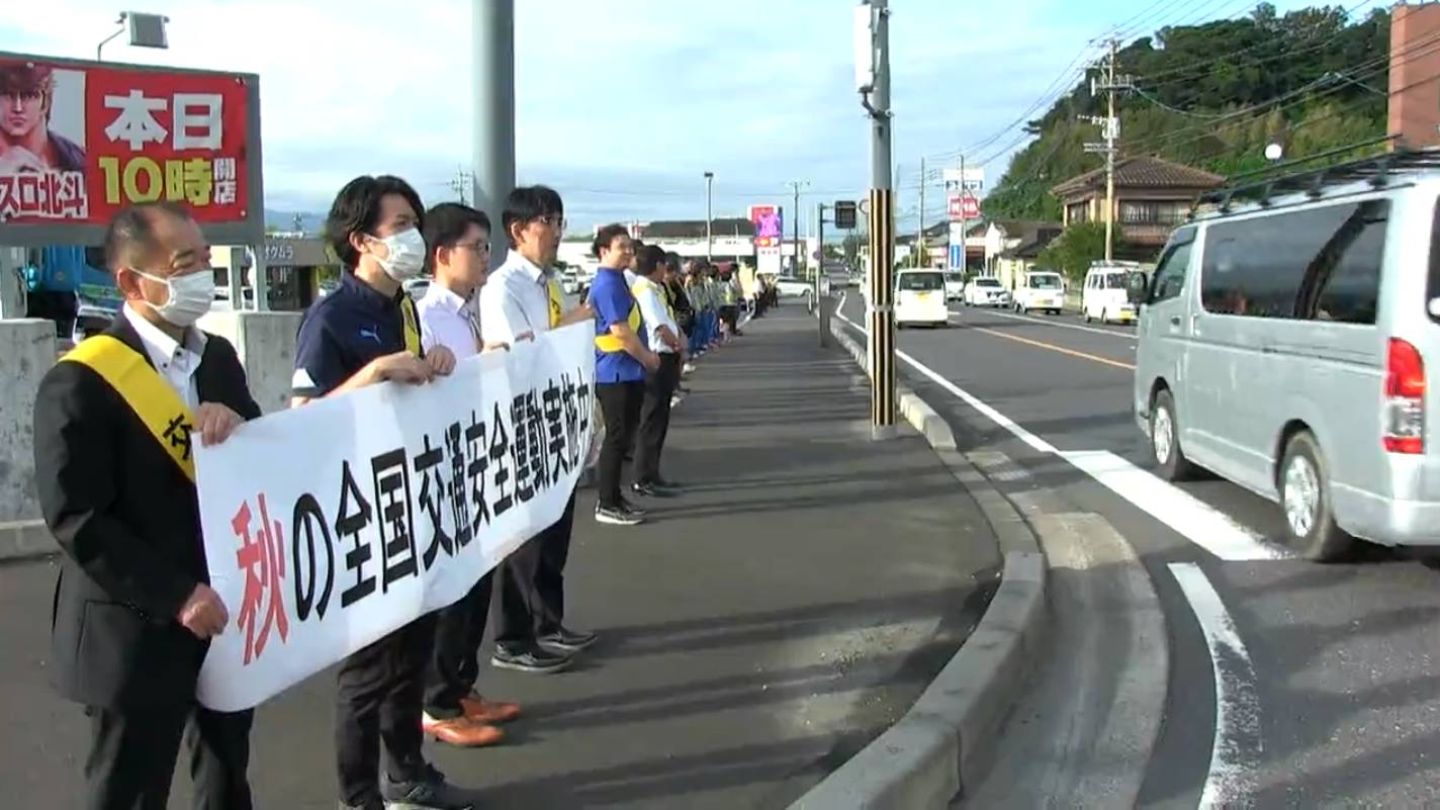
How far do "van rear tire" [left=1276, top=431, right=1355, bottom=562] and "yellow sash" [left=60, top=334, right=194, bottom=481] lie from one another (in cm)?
588

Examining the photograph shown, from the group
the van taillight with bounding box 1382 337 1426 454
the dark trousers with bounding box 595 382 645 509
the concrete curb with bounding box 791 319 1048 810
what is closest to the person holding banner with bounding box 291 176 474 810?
the concrete curb with bounding box 791 319 1048 810

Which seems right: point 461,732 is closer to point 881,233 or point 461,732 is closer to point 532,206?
point 532,206

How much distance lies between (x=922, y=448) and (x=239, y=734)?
8.56 metres

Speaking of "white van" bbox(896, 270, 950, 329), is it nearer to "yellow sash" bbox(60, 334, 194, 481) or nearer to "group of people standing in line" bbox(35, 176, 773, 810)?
"group of people standing in line" bbox(35, 176, 773, 810)

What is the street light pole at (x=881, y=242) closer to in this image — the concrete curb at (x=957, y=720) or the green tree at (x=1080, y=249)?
the concrete curb at (x=957, y=720)

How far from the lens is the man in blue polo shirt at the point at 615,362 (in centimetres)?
708

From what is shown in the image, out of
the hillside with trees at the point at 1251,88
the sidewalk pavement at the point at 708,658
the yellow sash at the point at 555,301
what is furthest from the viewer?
the hillside with trees at the point at 1251,88

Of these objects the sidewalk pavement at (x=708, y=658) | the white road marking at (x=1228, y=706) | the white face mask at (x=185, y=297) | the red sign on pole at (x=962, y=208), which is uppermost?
the red sign on pole at (x=962, y=208)

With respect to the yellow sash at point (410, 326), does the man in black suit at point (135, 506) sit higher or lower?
lower

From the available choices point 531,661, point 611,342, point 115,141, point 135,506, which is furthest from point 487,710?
point 115,141

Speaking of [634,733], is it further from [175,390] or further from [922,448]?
[922,448]

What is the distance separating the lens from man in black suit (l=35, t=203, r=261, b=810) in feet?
8.32

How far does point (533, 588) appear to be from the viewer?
5.17 meters

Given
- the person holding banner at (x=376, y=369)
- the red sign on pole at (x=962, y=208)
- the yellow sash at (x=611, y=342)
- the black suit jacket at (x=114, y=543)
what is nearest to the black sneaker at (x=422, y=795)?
the person holding banner at (x=376, y=369)
